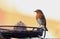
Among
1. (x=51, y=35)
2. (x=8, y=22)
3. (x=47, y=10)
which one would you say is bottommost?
(x=51, y=35)

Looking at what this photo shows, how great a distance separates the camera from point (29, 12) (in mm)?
1580

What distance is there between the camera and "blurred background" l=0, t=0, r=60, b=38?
5.14ft

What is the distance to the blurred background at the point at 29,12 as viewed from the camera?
1566mm

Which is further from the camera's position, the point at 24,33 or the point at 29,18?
the point at 29,18

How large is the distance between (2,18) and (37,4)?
35 centimetres

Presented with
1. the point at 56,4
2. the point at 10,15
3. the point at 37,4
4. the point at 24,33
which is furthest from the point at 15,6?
the point at 24,33

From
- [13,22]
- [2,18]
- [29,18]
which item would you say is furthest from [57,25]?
[2,18]

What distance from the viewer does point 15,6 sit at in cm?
159

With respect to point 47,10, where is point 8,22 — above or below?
below

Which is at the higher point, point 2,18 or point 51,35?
point 2,18

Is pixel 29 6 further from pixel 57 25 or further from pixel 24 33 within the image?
pixel 24 33

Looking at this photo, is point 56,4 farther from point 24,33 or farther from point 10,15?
point 24,33

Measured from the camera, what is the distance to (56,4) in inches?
61.6

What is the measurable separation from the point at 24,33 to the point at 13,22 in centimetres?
75
